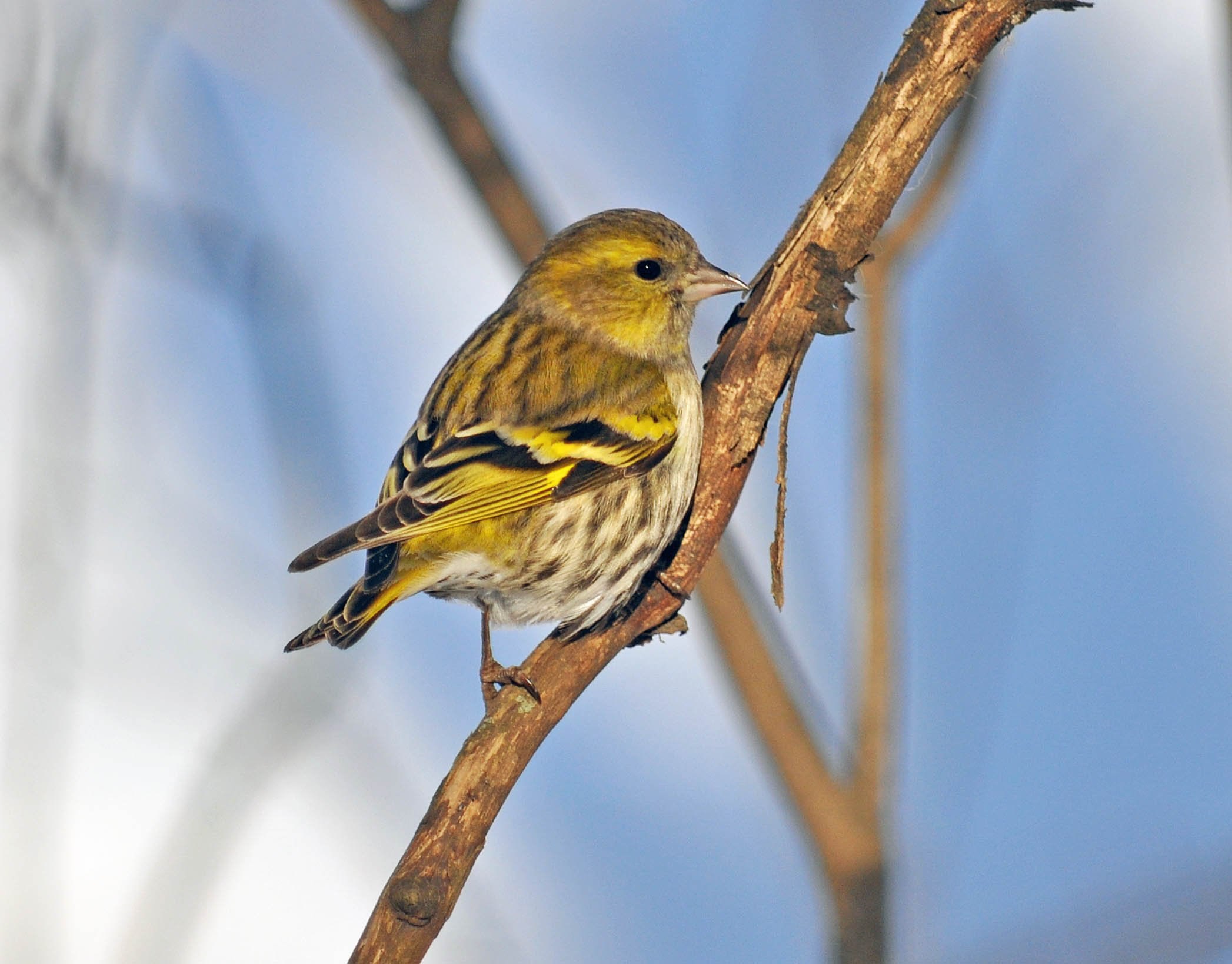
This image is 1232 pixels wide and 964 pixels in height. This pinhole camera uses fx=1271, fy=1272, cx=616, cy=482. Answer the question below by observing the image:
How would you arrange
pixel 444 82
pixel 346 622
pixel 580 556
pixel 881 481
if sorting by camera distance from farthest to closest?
pixel 444 82
pixel 881 481
pixel 580 556
pixel 346 622

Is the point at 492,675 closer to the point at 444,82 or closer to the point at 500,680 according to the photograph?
the point at 500,680

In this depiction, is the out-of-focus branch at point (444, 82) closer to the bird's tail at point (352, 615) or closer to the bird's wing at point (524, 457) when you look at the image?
the bird's wing at point (524, 457)

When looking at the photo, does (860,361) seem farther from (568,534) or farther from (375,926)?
(375,926)

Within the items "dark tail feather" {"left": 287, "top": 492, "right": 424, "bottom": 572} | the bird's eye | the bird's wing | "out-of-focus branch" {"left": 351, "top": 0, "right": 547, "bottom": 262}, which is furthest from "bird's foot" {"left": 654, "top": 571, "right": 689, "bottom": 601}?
"out-of-focus branch" {"left": 351, "top": 0, "right": 547, "bottom": 262}

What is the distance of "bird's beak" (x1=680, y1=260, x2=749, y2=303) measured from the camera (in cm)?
425

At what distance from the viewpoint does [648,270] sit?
14.6ft

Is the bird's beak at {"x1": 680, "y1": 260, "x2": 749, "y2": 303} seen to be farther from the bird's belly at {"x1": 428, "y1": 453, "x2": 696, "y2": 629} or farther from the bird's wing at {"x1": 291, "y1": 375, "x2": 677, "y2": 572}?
the bird's belly at {"x1": 428, "y1": 453, "x2": 696, "y2": 629}

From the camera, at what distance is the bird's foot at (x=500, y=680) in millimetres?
3084

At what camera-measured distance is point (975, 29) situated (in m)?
2.93

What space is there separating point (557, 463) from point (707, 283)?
0.96m

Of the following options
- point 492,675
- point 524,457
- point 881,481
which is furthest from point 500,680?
point 881,481

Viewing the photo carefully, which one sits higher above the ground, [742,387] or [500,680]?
[742,387]

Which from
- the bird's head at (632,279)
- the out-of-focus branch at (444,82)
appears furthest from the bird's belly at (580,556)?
the out-of-focus branch at (444,82)

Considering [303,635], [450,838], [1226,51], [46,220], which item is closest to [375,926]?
[450,838]
